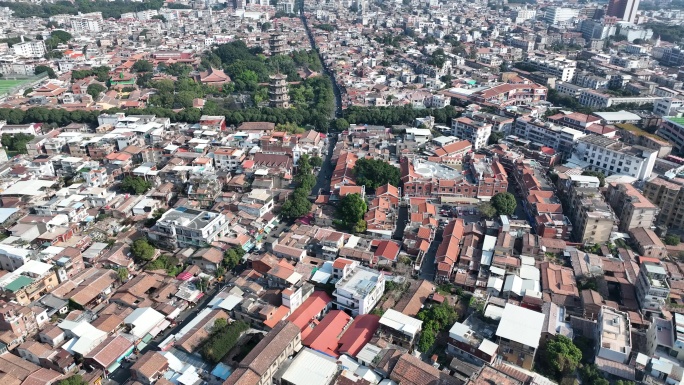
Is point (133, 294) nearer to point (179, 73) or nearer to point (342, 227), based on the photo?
point (342, 227)

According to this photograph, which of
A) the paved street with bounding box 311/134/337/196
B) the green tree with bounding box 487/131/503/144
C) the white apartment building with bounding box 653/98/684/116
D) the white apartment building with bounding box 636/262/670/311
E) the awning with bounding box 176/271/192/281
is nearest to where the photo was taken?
the white apartment building with bounding box 636/262/670/311

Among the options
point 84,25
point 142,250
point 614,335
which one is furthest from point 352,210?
point 84,25

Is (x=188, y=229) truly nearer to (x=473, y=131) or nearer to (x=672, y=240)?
(x=473, y=131)

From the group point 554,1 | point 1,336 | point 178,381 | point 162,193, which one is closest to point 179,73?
point 162,193

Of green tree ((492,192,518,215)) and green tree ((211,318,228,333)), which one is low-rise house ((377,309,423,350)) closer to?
green tree ((211,318,228,333))

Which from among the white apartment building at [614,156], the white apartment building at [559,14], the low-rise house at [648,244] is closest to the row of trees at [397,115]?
the white apartment building at [614,156]

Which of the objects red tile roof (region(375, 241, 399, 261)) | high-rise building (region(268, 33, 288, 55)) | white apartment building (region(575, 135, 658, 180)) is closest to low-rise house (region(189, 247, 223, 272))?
red tile roof (region(375, 241, 399, 261))

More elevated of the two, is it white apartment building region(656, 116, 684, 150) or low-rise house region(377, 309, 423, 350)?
white apartment building region(656, 116, 684, 150)

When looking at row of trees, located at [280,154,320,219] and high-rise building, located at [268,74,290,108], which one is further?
high-rise building, located at [268,74,290,108]
